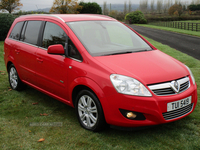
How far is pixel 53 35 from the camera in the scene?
14.0 feet

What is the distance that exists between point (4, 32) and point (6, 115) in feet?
46.4

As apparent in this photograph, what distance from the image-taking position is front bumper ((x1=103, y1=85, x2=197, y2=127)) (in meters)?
2.99

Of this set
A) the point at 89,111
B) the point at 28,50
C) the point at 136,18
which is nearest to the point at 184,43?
the point at 28,50

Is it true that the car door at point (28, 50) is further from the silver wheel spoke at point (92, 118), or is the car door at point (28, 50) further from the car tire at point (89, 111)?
the silver wheel spoke at point (92, 118)

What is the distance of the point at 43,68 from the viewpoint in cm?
433

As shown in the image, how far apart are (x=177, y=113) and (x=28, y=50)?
3193 mm

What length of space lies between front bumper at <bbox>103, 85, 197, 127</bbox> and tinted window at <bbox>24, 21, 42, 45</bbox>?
239 centimetres

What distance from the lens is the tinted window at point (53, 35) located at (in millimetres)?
4058

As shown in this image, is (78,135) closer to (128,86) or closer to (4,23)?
(128,86)

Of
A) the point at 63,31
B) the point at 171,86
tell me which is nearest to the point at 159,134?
the point at 171,86

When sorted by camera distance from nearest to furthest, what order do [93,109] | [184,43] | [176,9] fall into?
[93,109]
[184,43]
[176,9]

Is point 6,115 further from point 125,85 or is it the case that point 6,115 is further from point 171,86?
point 171,86

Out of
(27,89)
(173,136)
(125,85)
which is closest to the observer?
(125,85)

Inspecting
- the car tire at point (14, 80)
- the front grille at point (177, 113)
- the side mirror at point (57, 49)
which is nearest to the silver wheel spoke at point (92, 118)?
the front grille at point (177, 113)
